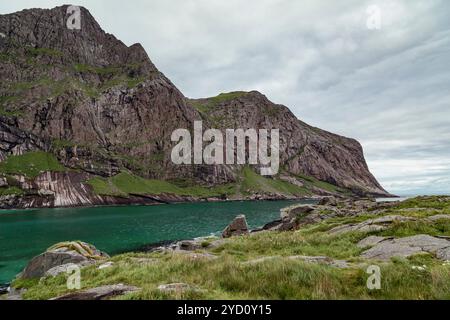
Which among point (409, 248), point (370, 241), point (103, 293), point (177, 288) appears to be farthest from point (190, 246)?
point (177, 288)

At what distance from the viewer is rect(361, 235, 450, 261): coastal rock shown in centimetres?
1744

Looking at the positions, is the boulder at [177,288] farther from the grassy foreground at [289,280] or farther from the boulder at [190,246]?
the boulder at [190,246]

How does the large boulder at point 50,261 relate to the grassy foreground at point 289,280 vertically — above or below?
below

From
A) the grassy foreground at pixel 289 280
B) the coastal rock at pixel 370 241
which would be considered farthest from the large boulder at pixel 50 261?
the coastal rock at pixel 370 241

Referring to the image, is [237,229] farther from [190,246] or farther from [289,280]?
[289,280]

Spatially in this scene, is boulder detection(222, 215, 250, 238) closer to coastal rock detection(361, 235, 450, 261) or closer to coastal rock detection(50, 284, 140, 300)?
coastal rock detection(361, 235, 450, 261)

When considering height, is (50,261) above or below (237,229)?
above

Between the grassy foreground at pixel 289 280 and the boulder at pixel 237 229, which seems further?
the boulder at pixel 237 229

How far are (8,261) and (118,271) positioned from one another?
41420mm

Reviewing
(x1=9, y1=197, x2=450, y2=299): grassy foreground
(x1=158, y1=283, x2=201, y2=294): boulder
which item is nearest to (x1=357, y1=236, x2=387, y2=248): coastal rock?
(x1=9, y1=197, x2=450, y2=299): grassy foreground

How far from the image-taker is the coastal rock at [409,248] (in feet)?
57.2

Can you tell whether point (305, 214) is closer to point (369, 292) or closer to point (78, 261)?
point (78, 261)

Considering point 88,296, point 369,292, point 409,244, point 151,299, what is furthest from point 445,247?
point 88,296

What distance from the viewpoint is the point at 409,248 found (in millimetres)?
18672
